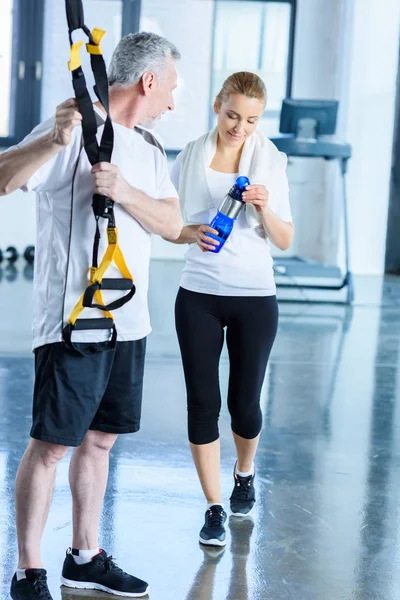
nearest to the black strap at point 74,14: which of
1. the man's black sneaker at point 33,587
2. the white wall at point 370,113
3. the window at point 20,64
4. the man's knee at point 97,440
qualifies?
the man's knee at point 97,440

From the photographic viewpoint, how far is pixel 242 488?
2.86m

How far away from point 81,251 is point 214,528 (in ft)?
3.39

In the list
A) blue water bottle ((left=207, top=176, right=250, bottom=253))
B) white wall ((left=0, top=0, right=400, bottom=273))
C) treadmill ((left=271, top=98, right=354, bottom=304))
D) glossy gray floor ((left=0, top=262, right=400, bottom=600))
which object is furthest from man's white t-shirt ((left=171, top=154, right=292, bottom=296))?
white wall ((left=0, top=0, right=400, bottom=273))

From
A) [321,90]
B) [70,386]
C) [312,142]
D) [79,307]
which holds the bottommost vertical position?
[70,386]

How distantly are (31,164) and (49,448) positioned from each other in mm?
634

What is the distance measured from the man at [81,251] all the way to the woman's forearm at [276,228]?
0.46 m

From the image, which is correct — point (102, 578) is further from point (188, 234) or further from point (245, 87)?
point (245, 87)

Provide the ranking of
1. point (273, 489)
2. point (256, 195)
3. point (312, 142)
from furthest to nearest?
point (312, 142)
point (273, 489)
point (256, 195)

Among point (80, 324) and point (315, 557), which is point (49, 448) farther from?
point (315, 557)

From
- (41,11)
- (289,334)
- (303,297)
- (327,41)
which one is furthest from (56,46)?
(289,334)

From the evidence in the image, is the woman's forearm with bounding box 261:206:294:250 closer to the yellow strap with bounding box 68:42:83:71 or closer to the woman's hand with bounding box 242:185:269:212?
the woman's hand with bounding box 242:185:269:212

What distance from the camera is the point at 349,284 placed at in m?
7.21

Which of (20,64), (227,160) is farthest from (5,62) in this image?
(227,160)

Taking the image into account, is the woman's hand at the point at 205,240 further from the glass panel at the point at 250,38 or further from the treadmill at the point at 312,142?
the glass panel at the point at 250,38
